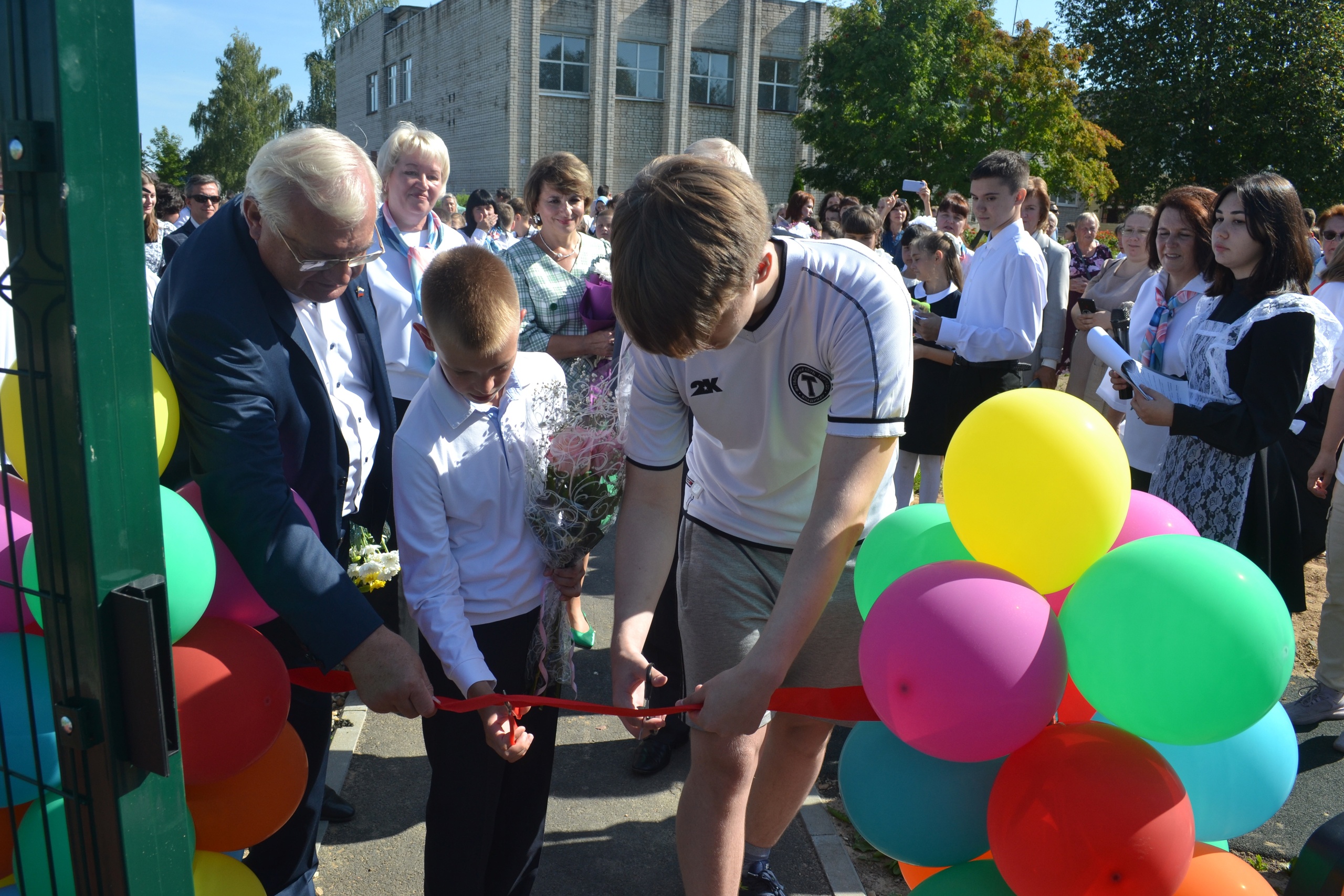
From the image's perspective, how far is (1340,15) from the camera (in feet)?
93.6

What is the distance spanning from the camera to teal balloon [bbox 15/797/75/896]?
1.56m

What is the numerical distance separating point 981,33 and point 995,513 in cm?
2883

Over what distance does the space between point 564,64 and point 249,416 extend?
3192 centimetres

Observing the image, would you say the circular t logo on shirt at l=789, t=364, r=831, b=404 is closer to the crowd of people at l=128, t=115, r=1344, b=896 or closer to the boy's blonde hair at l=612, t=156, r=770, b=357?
the crowd of people at l=128, t=115, r=1344, b=896

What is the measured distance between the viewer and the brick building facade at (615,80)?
100ft

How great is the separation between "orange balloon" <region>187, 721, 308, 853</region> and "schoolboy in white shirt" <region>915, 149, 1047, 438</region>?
4.06 m

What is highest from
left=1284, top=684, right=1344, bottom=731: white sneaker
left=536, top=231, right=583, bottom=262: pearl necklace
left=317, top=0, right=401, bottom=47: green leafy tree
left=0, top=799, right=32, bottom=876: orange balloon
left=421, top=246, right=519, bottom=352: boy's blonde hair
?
left=317, top=0, right=401, bottom=47: green leafy tree

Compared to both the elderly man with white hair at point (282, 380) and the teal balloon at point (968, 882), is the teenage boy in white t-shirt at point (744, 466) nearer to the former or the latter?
the teal balloon at point (968, 882)

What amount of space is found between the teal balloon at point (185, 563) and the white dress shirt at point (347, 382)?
489 mm

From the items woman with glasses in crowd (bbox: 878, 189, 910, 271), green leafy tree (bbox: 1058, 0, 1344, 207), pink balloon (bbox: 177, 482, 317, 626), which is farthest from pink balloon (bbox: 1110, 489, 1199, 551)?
green leafy tree (bbox: 1058, 0, 1344, 207)

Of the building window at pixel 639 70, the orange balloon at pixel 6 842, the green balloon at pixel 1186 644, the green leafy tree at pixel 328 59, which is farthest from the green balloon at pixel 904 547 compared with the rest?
the green leafy tree at pixel 328 59

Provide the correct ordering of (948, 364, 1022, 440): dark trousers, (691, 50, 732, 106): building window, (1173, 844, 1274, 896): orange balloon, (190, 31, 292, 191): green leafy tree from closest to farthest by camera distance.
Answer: (1173, 844, 1274, 896): orange balloon, (948, 364, 1022, 440): dark trousers, (691, 50, 732, 106): building window, (190, 31, 292, 191): green leafy tree

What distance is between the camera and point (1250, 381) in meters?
3.02

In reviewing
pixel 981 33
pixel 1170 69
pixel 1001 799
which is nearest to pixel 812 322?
pixel 1001 799
